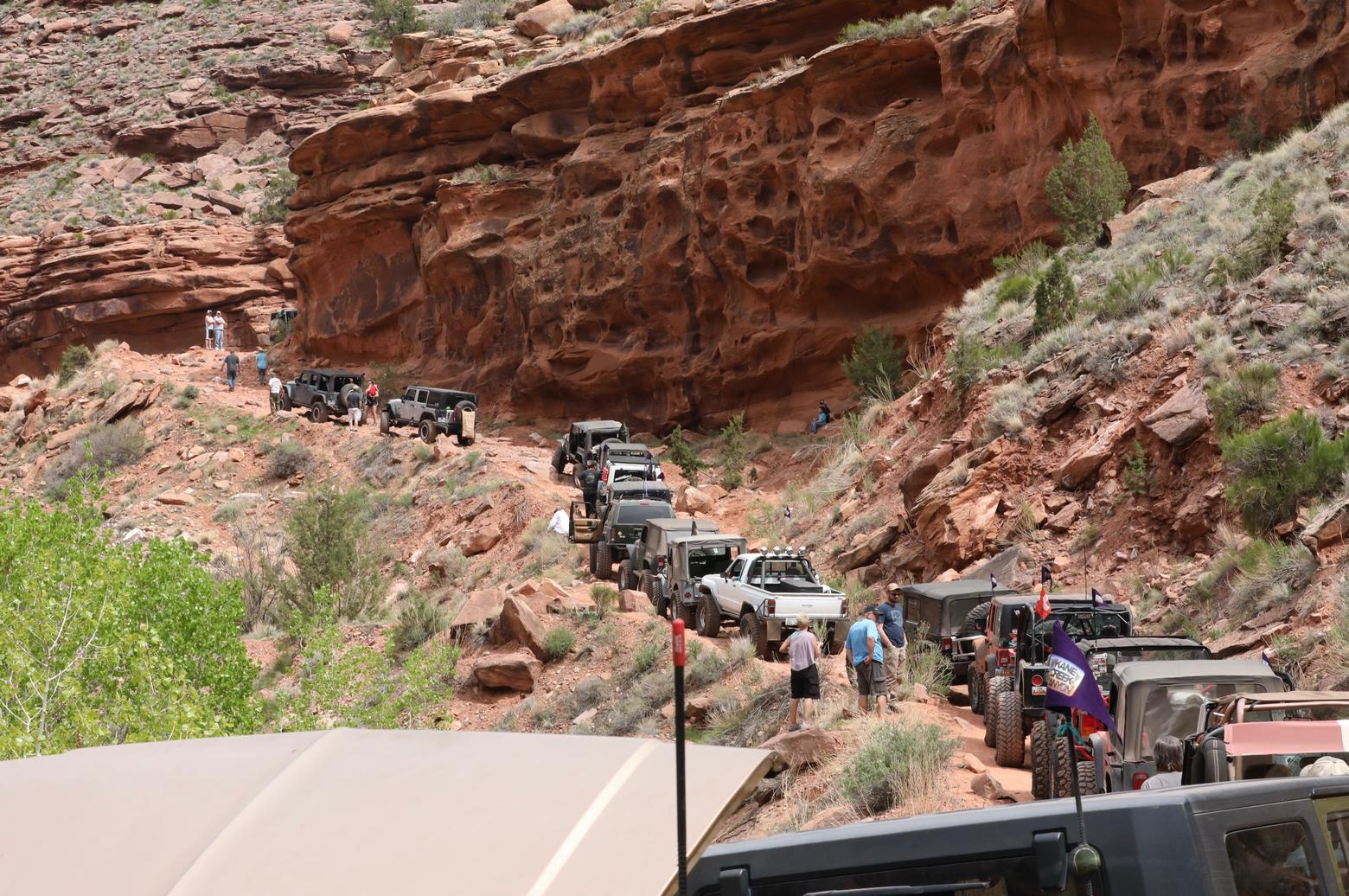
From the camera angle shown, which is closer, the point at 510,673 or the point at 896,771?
the point at 896,771

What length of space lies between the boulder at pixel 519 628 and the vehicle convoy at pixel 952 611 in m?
6.76

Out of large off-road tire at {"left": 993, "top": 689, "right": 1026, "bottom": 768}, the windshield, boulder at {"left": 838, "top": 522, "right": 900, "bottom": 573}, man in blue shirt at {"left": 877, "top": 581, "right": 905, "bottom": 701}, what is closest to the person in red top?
the windshield

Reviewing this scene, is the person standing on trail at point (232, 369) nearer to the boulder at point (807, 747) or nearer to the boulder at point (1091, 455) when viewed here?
the boulder at point (1091, 455)

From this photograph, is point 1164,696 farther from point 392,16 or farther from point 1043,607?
point 392,16

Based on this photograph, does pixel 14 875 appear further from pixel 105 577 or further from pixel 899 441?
pixel 899 441

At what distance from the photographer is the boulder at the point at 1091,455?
1930cm

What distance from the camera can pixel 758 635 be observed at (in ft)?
58.3

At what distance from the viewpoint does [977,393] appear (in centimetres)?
2309

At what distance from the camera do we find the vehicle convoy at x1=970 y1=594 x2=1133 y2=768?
501 inches

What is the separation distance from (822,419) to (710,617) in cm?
1750

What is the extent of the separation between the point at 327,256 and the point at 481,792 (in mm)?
50224

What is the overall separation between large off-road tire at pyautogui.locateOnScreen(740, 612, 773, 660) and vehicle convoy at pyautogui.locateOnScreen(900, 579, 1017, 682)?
215 centimetres

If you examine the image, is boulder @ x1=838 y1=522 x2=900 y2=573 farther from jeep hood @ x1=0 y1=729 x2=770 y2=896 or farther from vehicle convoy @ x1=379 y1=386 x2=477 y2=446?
jeep hood @ x1=0 y1=729 x2=770 y2=896

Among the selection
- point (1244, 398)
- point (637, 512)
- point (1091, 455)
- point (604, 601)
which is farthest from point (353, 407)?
point (1244, 398)
